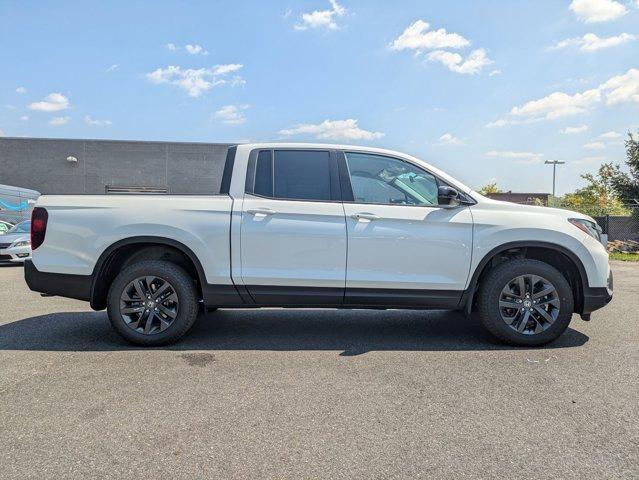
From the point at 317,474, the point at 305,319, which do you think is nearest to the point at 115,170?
the point at 305,319

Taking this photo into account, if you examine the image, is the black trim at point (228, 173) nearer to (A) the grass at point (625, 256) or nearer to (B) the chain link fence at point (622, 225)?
(A) the grass at point (625, 256)

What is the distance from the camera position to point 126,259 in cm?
491

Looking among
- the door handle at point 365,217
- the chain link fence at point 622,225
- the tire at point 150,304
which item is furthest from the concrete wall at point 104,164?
the door handle at point 365,217

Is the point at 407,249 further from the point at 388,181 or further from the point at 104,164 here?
the point at 104,164

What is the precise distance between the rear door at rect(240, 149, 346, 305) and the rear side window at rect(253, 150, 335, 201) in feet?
0.11

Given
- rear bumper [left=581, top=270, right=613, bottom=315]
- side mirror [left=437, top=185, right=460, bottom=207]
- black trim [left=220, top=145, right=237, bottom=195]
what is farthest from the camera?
black trim [left=220, top=145, right=237, bottom=195]

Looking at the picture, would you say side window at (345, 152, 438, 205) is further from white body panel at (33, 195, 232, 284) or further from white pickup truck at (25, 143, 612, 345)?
white body panel at (33, 195, 232, 284)

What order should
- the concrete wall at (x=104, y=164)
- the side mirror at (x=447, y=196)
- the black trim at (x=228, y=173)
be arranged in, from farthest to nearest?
the concrete wall at (x=104, y=164) → the black trim at (x=228, y=173) → the side mirror at (x=447, y=196)

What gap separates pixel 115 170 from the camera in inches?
984

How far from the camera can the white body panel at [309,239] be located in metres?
4.60

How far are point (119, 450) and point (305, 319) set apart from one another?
Answer: 343 cm

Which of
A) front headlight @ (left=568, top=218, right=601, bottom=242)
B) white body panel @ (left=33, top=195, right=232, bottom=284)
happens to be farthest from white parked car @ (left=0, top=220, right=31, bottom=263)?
front headlight @ (left=568, top=218, right=601, bottom=242)

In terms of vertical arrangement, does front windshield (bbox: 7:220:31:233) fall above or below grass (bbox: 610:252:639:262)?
above

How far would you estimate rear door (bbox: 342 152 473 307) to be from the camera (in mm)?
4598
